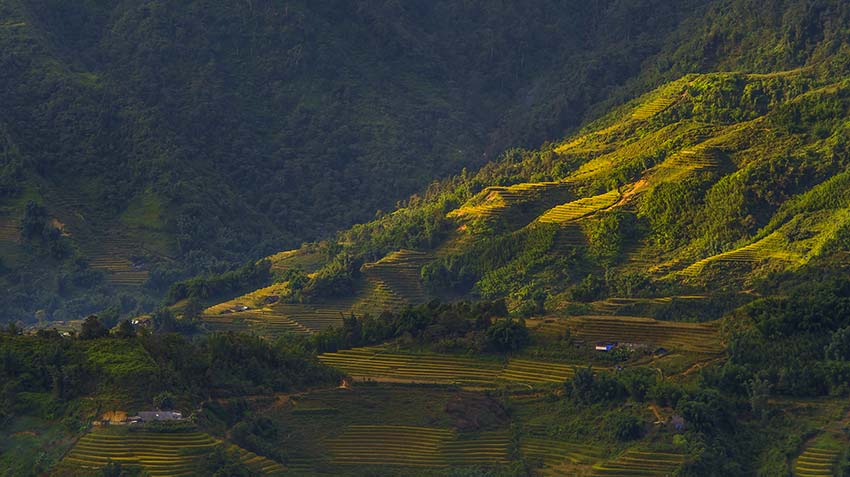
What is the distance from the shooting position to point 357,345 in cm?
4862

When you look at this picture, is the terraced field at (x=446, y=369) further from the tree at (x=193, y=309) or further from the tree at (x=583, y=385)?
the tree at (x=193, y=309)

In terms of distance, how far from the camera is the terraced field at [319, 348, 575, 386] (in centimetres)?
4522

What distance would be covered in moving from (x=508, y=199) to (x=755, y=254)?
13.7m

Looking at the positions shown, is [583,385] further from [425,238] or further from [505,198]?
[425,238]

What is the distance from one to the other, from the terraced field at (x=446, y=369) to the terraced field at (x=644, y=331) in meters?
1.75

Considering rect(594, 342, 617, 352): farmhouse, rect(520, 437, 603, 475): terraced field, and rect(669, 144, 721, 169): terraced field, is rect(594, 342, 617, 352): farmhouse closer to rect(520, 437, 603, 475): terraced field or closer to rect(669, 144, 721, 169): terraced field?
rect(520, 437, 603, 475): terraced field

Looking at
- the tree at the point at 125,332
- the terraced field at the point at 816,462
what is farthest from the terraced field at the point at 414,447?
the terraced field at the point at 816,462

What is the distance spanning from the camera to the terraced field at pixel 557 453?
40438mm

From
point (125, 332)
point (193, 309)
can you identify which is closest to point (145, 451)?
point (125, 332)

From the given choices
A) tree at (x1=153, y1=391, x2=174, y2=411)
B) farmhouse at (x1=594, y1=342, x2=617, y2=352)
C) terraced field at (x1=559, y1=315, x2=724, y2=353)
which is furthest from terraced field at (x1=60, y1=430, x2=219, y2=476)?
terraced field at (x1=559, y1=315, x2=724, y2=353)

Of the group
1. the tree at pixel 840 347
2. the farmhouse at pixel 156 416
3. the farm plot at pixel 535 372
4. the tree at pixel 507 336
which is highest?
the tree at pixel 507 336

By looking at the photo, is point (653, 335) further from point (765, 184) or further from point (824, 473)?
point (765, 184)

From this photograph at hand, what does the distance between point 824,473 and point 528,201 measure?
1069 inches

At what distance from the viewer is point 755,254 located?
53219 millimetres
